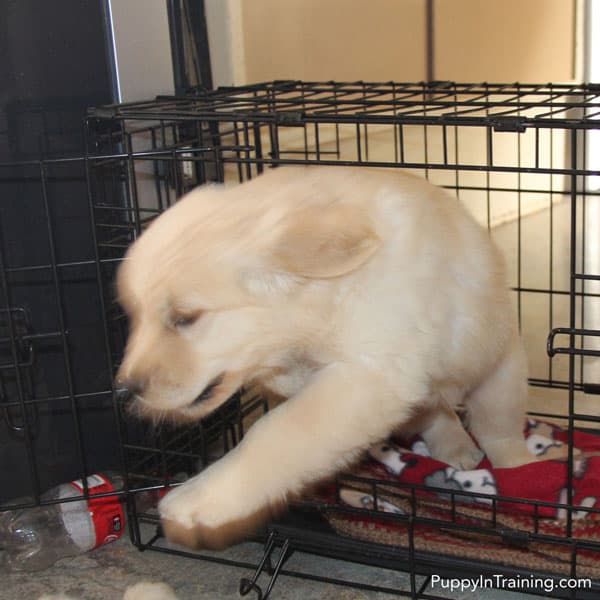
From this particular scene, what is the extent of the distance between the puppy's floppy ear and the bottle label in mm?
851

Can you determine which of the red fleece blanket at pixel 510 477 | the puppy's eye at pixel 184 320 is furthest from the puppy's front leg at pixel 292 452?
the red fleece blanket at pixel 510 477

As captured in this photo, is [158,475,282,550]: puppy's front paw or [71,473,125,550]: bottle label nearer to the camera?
[158,475,282,550]: puppy's front paw

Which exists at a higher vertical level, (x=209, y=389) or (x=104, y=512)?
(x=209, y=389)

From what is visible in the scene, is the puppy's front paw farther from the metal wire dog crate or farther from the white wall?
the white wall

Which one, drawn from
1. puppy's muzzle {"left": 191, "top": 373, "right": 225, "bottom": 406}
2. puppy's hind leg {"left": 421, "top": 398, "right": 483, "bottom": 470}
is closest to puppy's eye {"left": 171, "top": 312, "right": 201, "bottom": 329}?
puppy's muzzle {"left": 191, "top": 373, "right": 225, "bottom": 406}

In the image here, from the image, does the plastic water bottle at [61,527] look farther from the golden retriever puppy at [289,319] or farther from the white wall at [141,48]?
the white wall at [141,48]

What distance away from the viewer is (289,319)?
1.49 metres

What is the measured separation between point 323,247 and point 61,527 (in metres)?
1.02

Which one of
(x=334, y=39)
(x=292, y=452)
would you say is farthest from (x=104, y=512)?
(x=334, y=39)

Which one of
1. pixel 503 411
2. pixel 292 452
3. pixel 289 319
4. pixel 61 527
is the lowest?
pixel 61 527

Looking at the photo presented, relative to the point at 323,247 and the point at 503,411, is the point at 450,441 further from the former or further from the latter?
the point at 323,247

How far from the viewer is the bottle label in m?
2.01

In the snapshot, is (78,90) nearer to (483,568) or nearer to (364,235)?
(364,235)

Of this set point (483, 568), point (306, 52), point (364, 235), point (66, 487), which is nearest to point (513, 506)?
point (483, 568)
